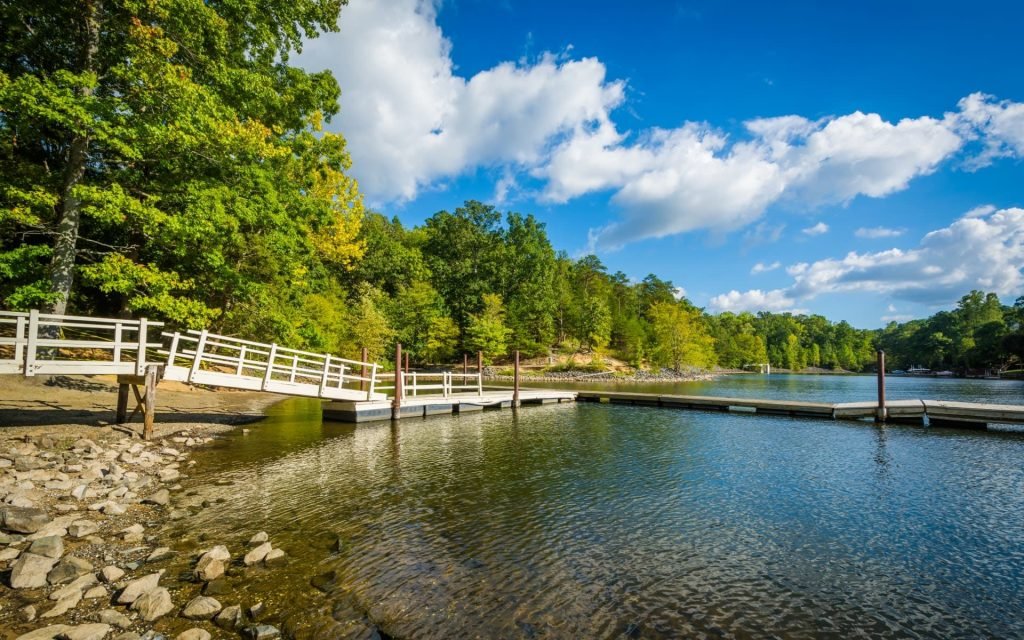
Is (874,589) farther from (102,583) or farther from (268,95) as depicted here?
(268,95)

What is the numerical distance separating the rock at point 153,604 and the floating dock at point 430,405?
1328cm

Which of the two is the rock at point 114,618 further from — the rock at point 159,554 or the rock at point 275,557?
the rock at point 275,557

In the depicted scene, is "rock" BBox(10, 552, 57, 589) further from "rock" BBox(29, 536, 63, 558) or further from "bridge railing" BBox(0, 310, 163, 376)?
"bridge railing" BBox(0, 310, 163, 376)

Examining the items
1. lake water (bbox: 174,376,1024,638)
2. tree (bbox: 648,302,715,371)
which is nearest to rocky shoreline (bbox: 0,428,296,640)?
lake water (bbox: 174,376,1024,638)

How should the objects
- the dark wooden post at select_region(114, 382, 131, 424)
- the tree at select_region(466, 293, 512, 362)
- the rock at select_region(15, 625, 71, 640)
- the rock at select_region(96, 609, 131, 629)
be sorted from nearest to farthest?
1. the rock at select_region(15, 625, 71, 640)
2. the rock at select_region(96, 609, 131, 629)
3. the dark wooden post at select_region(114, 382, 131, 424)
4. the tree at select_region(466, 293, 512, 362)

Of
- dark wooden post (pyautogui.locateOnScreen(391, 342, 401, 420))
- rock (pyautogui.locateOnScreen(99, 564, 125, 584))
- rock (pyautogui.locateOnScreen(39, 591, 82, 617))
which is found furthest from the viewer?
dark wooden post (pyautogui.locateOnScreen(391, 342, 401, 420))

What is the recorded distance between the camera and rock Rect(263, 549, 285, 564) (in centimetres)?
Answer: 589

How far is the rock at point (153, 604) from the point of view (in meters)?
4.45

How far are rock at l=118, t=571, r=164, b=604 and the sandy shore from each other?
8.78 m

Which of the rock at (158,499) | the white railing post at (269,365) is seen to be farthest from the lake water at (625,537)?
the white railing post at (269,365)

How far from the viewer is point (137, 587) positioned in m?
4.78

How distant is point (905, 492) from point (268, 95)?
2358cm

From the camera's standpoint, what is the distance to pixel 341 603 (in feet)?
16.4

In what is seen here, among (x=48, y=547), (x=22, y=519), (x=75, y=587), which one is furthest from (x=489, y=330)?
(x=75, y=587)
